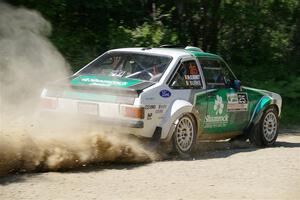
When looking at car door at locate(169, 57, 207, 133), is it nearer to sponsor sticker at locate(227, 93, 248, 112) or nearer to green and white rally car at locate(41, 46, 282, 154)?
green and white rally car at locate(41, 46, 282, 154)

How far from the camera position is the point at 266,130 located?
1204cm

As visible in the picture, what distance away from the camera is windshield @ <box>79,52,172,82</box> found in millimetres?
9961

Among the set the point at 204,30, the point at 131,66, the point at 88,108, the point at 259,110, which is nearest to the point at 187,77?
the point at 131,66

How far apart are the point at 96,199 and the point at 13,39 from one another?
7.91 metres

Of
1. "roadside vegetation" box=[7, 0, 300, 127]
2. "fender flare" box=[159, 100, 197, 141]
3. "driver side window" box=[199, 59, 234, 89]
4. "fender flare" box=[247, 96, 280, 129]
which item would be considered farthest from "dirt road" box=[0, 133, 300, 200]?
"roadside vegetation" box=[7, 0, 300, 127]

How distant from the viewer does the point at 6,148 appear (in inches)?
304

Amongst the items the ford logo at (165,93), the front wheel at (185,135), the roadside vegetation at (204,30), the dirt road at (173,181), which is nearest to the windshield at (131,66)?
the ford logo at (165,93)

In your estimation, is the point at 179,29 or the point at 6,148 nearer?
the point at 6,148

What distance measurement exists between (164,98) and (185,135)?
742mm

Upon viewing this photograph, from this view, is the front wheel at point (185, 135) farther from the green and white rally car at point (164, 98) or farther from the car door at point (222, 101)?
the car door at point (222, 101)

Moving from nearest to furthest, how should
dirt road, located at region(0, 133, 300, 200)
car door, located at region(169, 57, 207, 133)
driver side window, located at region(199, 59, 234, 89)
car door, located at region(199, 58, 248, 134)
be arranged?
dirt road, located at region(0, 133, 300, 200)
car door, located at region(169, 57, 207, 133)
car door, located at region(199, 58, 248, 134)
driver side window, located at region(199, 59, 234, 89)

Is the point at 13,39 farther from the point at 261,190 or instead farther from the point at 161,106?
the point at 261,190

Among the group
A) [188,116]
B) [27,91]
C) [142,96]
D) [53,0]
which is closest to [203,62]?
[188,116]

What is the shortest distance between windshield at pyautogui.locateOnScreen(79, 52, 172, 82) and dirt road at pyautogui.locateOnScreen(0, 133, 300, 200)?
1.43 m
